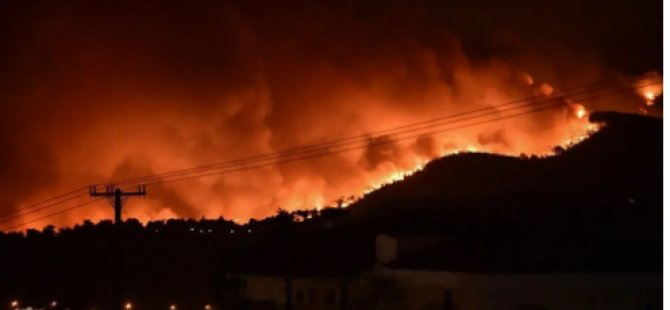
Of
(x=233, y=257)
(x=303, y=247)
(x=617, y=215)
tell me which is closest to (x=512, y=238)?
(x=617, y=215)

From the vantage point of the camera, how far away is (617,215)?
2989 cm

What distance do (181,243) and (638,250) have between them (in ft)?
86.8

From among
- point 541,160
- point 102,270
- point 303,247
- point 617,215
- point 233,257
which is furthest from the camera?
point 541,160

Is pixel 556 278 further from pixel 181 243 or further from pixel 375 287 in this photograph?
pixel 181 243

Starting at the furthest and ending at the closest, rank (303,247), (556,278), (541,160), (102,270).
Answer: (541,160)
(102,270)
(303,247)
(556,278)

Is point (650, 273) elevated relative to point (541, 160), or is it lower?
lower

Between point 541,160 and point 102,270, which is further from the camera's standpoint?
point 541,160

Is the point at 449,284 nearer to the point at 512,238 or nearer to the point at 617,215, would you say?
the point at 512,238

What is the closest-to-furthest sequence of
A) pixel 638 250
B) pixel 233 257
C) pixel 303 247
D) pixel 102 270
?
pixel 638 250 < pixel 303 247 < pixel 233 257 < pixel 102 270

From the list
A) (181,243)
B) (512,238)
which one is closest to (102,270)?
(181,243)

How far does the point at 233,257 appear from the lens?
40500mm

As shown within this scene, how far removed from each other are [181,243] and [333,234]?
13.8 meters

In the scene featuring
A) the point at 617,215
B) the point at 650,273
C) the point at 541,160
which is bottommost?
the point at 650,273

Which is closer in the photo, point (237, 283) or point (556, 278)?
point (556, 278)
